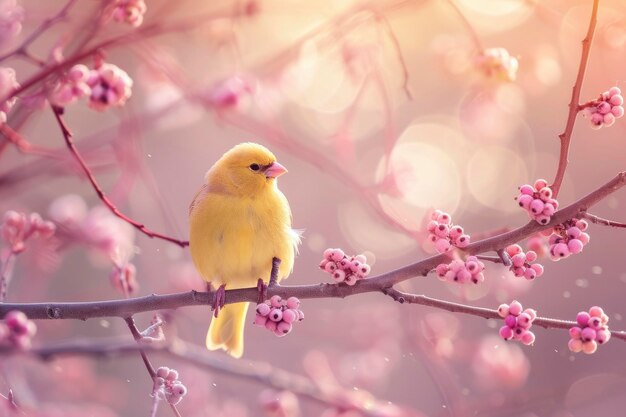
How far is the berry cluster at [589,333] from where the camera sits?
183 cm

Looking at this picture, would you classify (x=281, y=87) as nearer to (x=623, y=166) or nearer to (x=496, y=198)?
(x=496, y=198)

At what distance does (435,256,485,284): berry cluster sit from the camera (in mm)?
1912

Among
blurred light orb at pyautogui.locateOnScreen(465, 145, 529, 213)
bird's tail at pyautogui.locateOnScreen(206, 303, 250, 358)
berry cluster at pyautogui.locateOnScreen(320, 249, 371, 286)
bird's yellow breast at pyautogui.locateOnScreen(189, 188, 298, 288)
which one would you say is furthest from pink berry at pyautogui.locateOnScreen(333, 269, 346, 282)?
blurred light orb at pyautogui.locateOnScreen(465, 145, 529, 213)

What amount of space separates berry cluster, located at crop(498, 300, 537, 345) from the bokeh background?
36cm

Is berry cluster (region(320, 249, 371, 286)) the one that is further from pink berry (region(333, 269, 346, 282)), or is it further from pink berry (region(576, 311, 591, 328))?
pink berry (region(576, 311, 591, 328))

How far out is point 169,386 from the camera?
1.98 m

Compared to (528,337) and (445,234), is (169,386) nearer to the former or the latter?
(445,234)

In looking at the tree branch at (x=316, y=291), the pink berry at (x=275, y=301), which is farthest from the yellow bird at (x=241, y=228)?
the pink berry at (x=275, y=301)

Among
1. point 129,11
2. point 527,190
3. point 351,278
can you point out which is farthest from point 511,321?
point 129,11

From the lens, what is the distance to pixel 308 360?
4.41m

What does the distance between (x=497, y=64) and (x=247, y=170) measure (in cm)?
130

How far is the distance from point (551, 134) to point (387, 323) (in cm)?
365

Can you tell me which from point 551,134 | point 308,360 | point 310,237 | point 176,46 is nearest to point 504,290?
point 308,360

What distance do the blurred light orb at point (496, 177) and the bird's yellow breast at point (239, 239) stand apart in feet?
12.5
